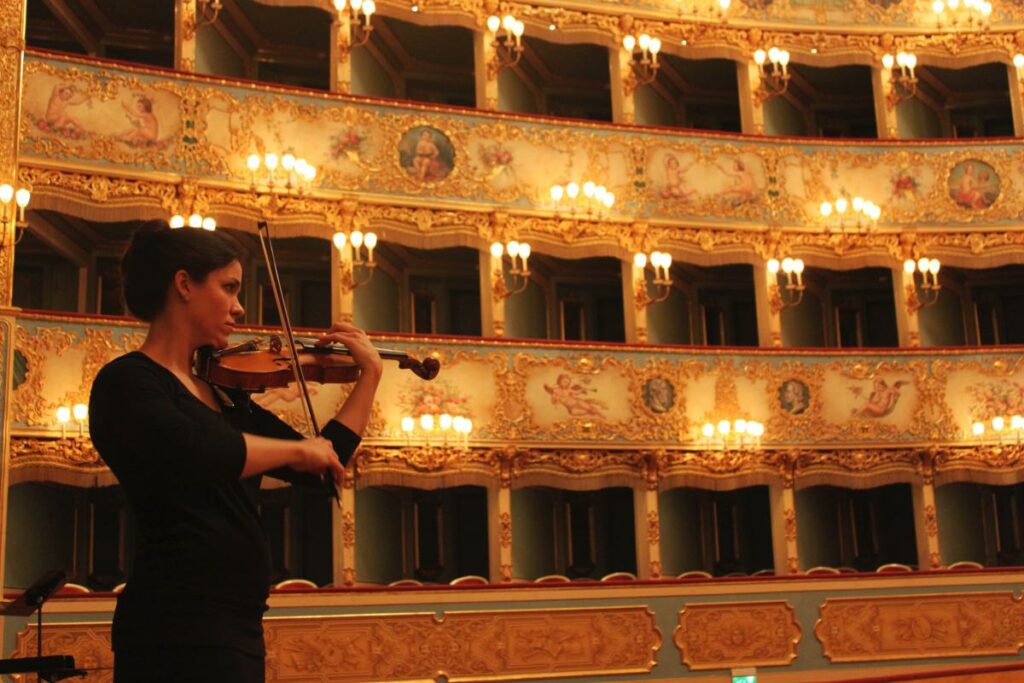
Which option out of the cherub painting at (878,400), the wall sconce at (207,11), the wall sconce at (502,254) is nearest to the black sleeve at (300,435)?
the wall sconce at (502,254)

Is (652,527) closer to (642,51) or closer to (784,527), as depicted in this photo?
(784,527)

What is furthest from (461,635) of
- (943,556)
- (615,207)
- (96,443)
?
(96,443)

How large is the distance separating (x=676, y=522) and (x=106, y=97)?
11.7 m

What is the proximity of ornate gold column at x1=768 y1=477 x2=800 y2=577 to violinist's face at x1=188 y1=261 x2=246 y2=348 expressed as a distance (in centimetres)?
1949

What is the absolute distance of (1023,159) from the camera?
23406 millimetres

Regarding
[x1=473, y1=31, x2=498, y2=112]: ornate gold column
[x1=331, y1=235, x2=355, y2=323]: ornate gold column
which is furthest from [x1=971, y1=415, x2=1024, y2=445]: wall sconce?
[x1=331, y1=235, x2=355, y2=323]: ornate gold column

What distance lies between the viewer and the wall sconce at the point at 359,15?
21.1 m

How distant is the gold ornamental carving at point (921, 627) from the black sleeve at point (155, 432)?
17834 mm

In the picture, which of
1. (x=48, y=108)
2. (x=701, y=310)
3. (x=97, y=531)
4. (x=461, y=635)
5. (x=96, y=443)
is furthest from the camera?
(x=701, y=310)

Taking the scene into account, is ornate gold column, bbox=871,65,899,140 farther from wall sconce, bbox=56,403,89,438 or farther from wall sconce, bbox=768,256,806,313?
wall sconce, bbox=56,403,89,438

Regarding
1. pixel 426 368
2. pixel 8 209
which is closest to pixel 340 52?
pixel 8 209

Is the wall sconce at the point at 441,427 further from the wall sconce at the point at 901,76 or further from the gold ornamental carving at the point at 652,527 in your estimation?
the wall sconce at the point at 901,76

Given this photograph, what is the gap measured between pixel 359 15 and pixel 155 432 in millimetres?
20946

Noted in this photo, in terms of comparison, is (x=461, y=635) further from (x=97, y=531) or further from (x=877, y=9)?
(x=877, y=9)
